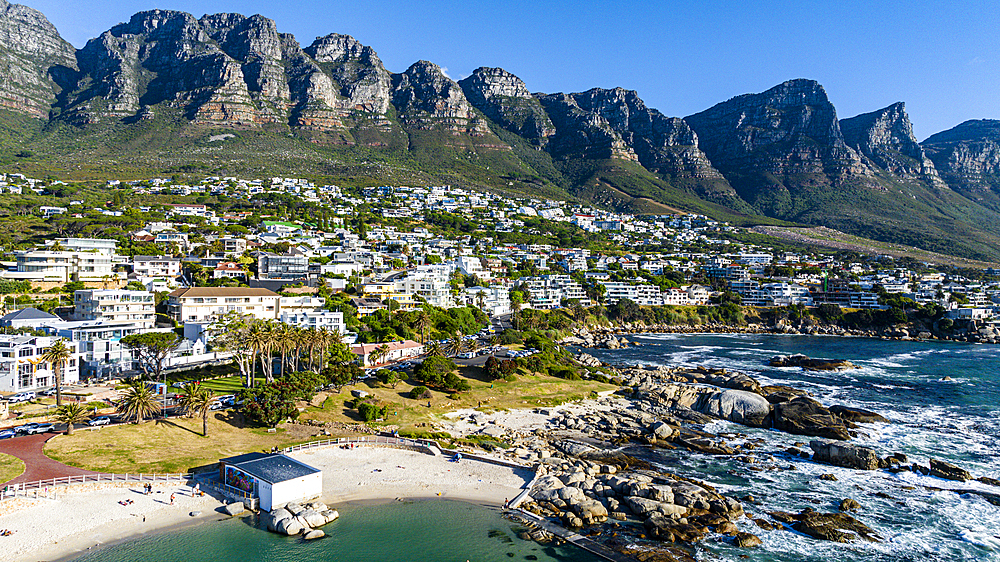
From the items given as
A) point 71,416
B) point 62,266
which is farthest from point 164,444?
point 62,266

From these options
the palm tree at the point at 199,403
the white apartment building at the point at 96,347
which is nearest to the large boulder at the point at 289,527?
the palm tree at the point at 199,403

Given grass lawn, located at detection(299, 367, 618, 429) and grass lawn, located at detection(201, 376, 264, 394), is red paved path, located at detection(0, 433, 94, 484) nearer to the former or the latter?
grass lawn, located at detection(201, 376, 264, 394)

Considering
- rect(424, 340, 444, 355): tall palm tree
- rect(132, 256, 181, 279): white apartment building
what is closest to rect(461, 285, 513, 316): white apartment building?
rect(424, 340, 444, 355): tall palm tree

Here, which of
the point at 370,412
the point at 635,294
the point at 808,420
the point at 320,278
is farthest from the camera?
the point at 635,294

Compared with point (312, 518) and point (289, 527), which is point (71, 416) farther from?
point (312, 518)

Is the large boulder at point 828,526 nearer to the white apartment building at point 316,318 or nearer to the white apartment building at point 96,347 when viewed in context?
the white apartment building at point 316,318
